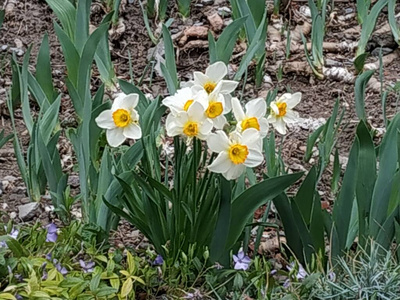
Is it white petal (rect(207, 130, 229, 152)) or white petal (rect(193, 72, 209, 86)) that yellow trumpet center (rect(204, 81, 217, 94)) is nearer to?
white petal (rect(193, 72, 209, 86))

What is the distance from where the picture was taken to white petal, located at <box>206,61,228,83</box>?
1.52 meters

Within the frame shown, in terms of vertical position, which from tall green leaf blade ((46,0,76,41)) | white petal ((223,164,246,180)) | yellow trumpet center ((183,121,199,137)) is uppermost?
tall green leaf blade ((46,0,76,41))

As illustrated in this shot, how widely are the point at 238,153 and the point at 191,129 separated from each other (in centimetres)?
11

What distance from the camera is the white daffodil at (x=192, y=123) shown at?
1.42 meters

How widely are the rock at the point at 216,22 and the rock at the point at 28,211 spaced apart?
1263 mm

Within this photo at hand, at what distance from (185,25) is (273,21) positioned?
0.40 m

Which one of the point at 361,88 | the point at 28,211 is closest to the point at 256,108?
the point at 361,88

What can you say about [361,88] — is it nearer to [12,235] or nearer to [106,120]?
[106,120]

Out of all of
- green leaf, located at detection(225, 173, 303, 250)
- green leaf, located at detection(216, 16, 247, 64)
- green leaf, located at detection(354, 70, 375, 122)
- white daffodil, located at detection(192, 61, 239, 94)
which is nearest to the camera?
white daffodil, located at detection(192, 61, 239, 94)

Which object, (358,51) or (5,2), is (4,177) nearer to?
(5,2)

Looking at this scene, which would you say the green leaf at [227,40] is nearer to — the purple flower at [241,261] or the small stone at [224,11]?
the purple flower at [241,261]

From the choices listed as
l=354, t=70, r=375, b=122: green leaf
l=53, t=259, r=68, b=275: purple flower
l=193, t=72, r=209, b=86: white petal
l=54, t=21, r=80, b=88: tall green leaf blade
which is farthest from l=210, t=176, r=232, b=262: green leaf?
l=54, t=21, r=80, b=88: tall green leaf blade

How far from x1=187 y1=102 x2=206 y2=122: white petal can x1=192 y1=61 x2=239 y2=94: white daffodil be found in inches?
3.9

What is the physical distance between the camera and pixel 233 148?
1.46m
